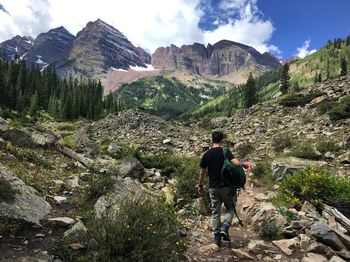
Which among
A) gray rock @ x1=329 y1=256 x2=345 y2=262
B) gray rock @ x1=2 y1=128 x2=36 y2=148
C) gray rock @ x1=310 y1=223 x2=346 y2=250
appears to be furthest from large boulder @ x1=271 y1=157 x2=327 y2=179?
→ gray rock @ x1=2 y1=128 x2=36 y2=148

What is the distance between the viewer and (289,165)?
706 inches

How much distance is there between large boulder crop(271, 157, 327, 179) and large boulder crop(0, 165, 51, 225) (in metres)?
11.6

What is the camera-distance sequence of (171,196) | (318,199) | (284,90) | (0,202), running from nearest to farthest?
(0,202) < (318,199) < (171,196) < (284,90)

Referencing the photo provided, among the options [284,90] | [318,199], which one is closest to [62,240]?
[318,199]

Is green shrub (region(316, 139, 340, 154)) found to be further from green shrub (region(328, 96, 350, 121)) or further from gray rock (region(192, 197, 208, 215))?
gray rock (region(192, 197, 208, 215))

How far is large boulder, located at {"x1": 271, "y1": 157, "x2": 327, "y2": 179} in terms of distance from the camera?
17.4m

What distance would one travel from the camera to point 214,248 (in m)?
9.36

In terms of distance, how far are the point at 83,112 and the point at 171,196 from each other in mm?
103504

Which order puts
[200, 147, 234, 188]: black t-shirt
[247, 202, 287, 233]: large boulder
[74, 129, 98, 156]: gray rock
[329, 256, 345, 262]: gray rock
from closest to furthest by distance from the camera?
[329, 256, 345, 262]: gray rock, [200, 147, 234, 188]: black t-shirt, [247, 202, 287, 233]: large boulder, [74, 129, 98, 156]: gray rock

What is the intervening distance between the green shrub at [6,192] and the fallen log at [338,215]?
9.21 m

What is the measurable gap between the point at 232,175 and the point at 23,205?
5386 millimetres

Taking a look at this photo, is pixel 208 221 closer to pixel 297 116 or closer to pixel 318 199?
pixel 318 199

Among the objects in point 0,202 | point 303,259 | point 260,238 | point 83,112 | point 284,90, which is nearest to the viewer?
point 0,202

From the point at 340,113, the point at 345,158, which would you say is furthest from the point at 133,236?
the point at 340,113
